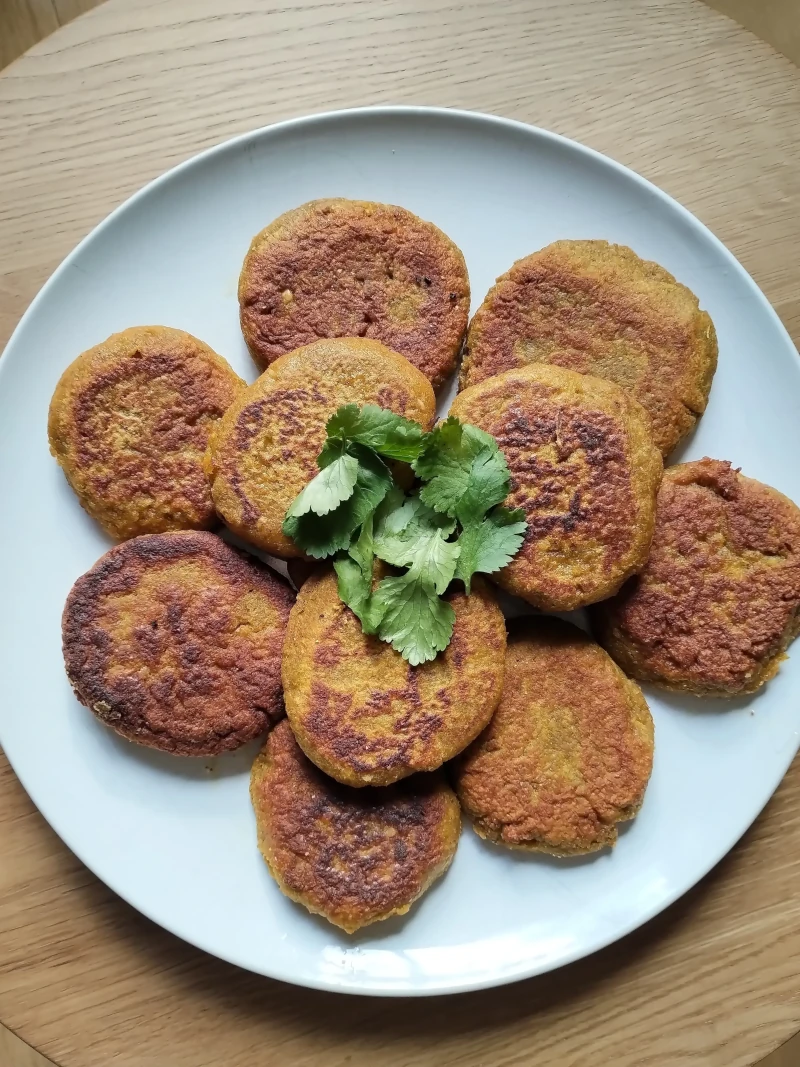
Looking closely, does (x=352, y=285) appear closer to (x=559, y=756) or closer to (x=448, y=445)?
(x=448, y=445)

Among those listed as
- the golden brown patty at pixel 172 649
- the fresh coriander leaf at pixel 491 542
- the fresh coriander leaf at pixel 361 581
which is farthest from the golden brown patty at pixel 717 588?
the golden brown patty at pixel 172 649

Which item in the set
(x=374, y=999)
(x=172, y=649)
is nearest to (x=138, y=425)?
(x=172, y=649)

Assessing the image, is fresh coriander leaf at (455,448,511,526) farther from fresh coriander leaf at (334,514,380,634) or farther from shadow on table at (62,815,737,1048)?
shadow on table at (62,815,737,1048)

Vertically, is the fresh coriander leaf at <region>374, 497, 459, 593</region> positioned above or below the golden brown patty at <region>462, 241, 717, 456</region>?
below

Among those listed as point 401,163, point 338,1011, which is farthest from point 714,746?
point 401,163

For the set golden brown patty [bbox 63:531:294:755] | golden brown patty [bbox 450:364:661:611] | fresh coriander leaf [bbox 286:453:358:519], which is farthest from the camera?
golden brown patty [bbox 63:531:294:755]

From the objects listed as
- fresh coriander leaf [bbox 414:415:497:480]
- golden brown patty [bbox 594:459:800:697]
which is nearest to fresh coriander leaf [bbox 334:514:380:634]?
fresh coriander leaf [bbox 414:415:497:480]
